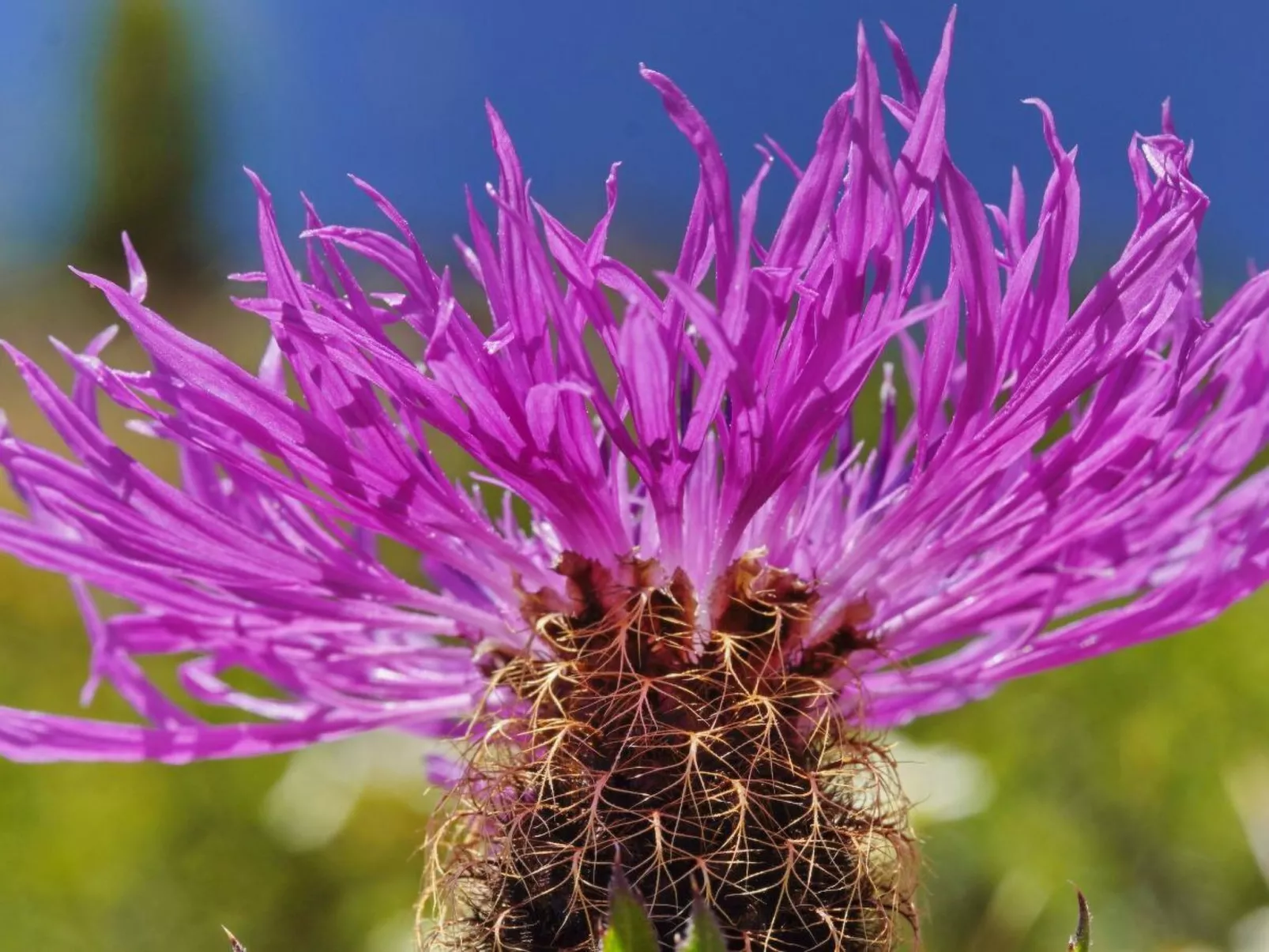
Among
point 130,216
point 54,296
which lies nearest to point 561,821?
point 54,296

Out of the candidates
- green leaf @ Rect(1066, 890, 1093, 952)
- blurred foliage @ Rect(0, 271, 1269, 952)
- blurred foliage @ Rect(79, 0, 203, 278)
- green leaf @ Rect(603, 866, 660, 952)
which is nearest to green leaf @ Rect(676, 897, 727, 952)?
green leaf @ Rect(603, 866, 660, 952)

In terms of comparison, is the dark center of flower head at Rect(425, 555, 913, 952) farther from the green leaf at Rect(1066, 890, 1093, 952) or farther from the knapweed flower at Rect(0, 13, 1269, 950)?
the green leaf at Rect(1066, 890, 1093, 952)

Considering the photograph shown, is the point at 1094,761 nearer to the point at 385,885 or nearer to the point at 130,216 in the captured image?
the point at 385,885

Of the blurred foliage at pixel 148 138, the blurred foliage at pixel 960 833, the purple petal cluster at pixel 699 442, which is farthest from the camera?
the blurred foliage at pixel 148 138

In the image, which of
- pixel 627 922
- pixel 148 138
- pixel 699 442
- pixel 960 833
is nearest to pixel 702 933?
pixel 627 922

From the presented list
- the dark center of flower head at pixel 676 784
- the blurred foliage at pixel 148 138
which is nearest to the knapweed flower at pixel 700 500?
the dark center of flower head at pixel 676 784

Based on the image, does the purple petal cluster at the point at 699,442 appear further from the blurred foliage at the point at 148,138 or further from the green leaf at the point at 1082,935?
the blurred foliage at the point at 148,138
